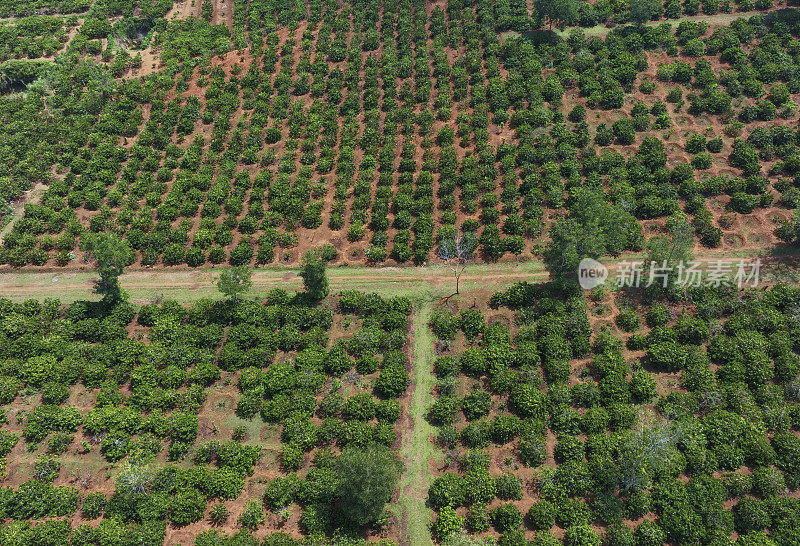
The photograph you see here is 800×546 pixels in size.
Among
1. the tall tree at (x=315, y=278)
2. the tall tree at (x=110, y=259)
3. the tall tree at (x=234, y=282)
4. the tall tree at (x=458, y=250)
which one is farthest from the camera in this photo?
the tall tree at (x=458, y=250)

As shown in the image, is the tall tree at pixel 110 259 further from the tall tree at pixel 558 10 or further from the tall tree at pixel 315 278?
the tall tree at pixel 558 10

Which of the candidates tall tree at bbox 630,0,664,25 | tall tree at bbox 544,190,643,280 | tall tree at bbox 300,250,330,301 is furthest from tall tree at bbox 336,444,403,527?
tall tree at bbox 630,0,664,25

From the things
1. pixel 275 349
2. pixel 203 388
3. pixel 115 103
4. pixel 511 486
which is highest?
pixel 115 103

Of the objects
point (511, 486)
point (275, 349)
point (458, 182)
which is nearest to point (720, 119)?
point (458, 182)

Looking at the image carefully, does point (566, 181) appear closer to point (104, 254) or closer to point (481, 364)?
point (481, 364)

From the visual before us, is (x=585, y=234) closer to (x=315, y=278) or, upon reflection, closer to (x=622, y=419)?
(x=622, y=419)

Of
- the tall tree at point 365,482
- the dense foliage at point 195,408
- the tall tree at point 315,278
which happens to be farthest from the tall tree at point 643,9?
the tall tree at point 365,482

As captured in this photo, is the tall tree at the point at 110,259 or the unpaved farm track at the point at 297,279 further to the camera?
the unpaved farm track at the point at 297,279
